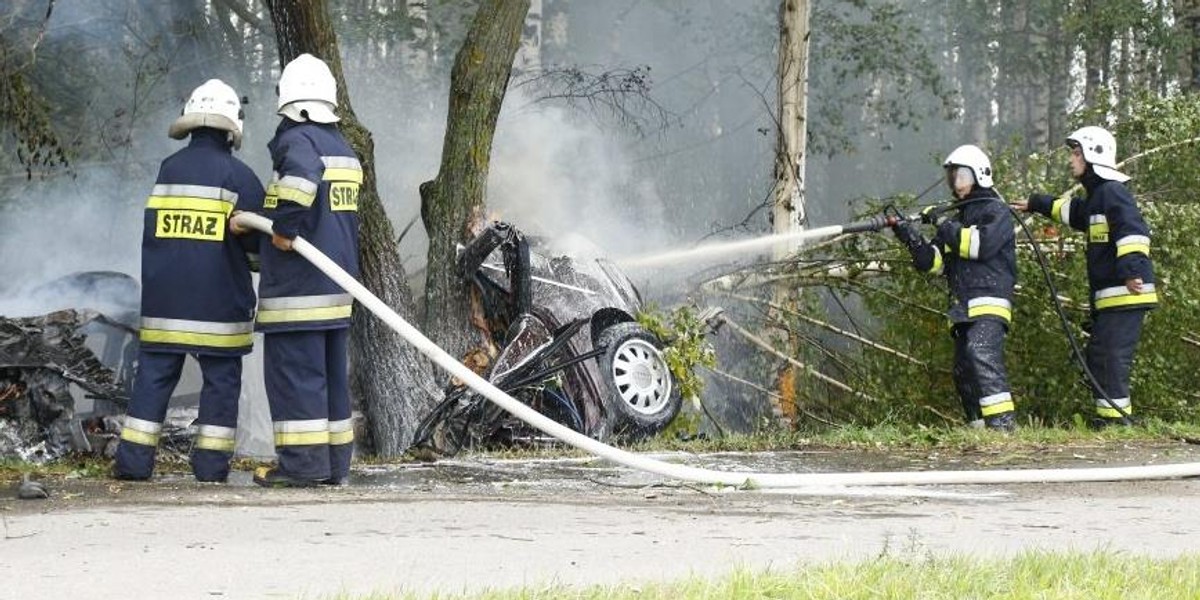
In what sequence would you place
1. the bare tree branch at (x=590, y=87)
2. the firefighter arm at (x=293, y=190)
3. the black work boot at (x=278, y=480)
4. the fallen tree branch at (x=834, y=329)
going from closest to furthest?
the firefighter arm at (x=293, y=190) < the black work boot at (x=278, y=480) < the fallen tree branch at (x=834, y=329) < the bare tree branch at (x=590, y=87)

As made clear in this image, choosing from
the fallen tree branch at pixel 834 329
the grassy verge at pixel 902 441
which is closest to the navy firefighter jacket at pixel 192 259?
the grassy verge at pixel 902 441

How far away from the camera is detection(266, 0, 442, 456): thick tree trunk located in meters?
9.45

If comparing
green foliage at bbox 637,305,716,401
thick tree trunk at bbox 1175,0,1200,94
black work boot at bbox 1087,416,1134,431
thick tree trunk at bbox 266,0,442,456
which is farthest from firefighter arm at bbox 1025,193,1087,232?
thick tree trunk at bbox 1175,0,1200,94

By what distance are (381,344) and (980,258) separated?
3.69 m

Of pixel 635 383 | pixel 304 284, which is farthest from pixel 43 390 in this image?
pixel 635 383

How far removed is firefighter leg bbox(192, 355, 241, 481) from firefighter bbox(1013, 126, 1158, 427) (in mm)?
5563

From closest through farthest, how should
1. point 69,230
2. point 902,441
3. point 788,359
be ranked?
point 902,441
point 788,359
point 69,230

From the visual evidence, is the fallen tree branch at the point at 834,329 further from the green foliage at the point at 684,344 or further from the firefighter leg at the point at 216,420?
the firefighter leg at the point at 216,420

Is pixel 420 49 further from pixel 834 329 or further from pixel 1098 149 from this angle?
pixel 1098 149

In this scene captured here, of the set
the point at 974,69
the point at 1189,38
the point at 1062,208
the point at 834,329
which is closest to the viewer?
the point at 1062,208

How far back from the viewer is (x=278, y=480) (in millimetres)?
7055

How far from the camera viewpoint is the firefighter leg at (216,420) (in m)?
7.32

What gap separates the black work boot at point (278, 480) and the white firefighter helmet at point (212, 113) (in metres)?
1.53

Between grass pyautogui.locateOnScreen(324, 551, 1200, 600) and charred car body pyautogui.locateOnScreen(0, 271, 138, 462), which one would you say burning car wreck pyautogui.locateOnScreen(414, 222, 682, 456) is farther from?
grass pyautogui.locateOnScreen(324, 551, 1200, 600)
